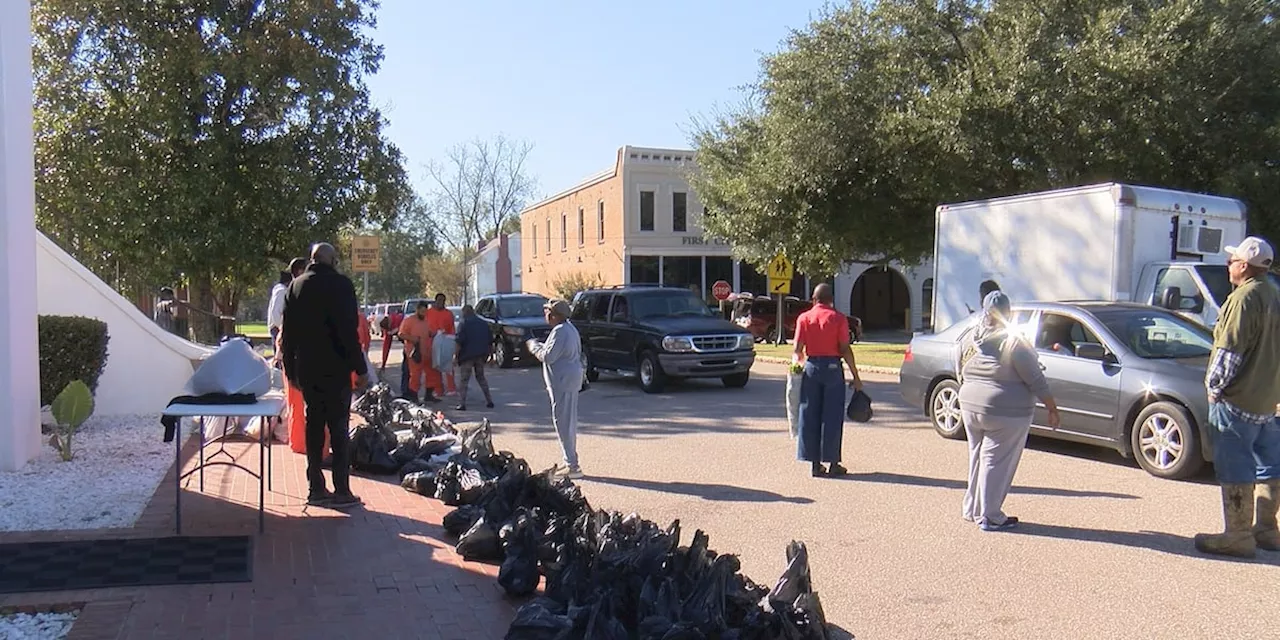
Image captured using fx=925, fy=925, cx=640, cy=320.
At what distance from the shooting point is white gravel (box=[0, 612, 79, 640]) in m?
4.10

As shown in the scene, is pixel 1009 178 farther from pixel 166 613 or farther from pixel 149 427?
pixel 166 613

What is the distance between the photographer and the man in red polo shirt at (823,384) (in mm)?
8055

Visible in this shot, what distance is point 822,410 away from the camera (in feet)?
26.6

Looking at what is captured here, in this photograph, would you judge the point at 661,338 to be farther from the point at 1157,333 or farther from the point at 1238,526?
the point at 1238,526

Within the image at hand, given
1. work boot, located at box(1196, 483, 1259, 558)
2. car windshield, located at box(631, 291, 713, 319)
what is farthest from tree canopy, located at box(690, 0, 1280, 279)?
work boot, located at box(1196, 483, 1259, 558)

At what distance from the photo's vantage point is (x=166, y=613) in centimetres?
440

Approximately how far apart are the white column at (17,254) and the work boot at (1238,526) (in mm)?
8644

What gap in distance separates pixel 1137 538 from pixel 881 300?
36.6m

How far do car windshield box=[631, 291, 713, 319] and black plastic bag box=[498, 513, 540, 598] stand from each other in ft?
36.3

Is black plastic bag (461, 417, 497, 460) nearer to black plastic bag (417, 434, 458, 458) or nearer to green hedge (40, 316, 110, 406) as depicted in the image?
black plastic bag (417, 434, 458, 458)

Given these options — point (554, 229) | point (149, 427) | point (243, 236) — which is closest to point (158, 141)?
point (243, 236)

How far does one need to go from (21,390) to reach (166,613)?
4.12 m

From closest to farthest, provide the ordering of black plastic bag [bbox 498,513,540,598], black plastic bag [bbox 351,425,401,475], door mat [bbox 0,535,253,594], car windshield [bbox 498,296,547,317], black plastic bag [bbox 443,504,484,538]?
1. black plastic bag [bbox 498,513,540,598]
2. door mat [bbox 0,535,253,594]
3. black plastic bag [bbox 443,504,484,538]
4. black plastic bag [bbox 351,425,401,475]
5. car windshield [bbox 498,296,547,317]

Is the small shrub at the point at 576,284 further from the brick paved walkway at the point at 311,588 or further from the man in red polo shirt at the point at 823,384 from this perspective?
the brick paved walkway at the point at 311,588
